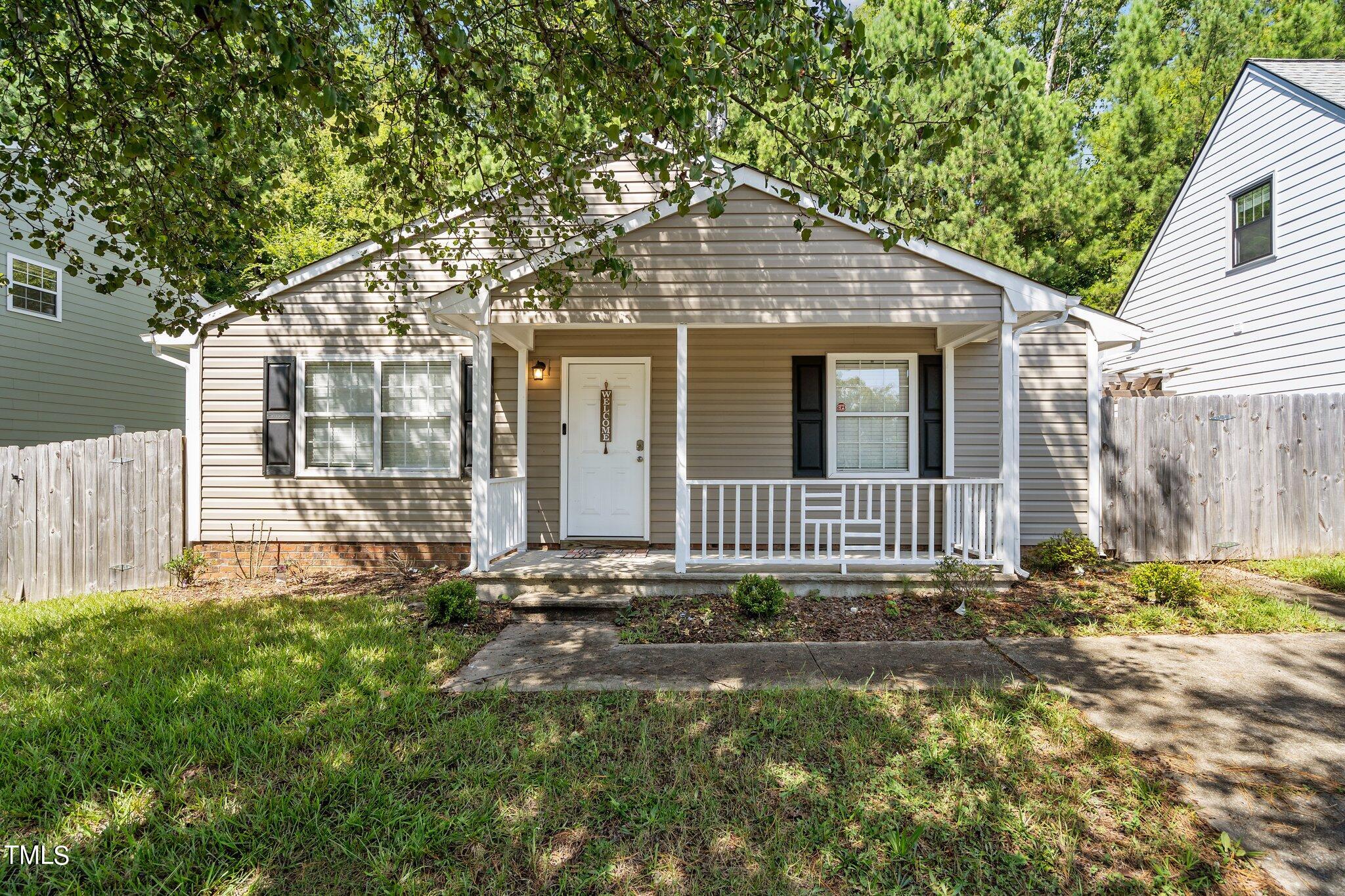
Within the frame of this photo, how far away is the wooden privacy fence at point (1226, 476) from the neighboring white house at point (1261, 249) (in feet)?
3.90

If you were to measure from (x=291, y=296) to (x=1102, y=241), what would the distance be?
15727 millimetres

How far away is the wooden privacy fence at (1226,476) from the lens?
6793 mm

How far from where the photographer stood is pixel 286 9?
3195 mm

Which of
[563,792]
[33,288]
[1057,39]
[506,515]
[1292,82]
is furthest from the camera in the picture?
[1057,39]

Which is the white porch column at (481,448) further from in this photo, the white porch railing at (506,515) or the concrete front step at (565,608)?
the concrete front step at (565,608)

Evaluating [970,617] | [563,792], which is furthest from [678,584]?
[563,792]

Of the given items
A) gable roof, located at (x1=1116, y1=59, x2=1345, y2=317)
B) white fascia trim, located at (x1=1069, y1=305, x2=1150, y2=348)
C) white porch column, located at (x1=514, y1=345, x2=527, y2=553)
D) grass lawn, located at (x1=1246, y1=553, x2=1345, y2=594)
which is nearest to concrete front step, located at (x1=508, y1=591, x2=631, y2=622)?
white porch column, located at (x1=514, y1=345, x2=527, y2=553)

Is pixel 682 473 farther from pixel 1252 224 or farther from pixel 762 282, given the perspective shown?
pixel 1252 224

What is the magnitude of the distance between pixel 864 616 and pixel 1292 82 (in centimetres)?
993

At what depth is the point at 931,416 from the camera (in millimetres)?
6945

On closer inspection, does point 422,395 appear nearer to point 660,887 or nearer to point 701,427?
point 701,427

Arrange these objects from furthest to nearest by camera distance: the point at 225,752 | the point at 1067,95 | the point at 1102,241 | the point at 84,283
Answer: the point at 1067,95
the point at 1102,241
the point at 84,283
the point at 225,752

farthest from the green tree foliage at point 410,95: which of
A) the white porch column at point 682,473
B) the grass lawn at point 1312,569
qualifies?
the grass lawn at point 1312,569

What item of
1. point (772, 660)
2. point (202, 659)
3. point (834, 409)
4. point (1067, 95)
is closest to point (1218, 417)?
point (834, 409)
